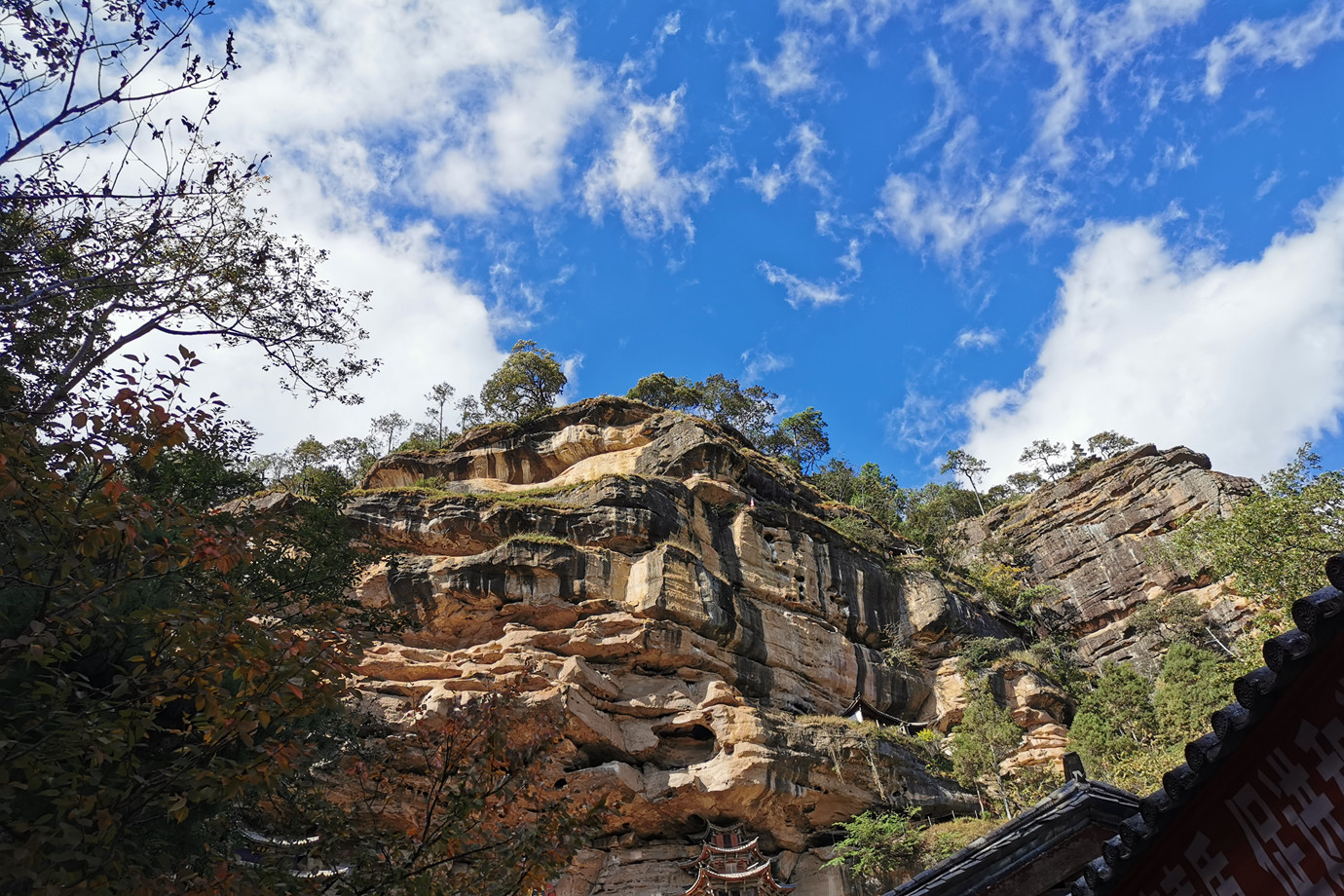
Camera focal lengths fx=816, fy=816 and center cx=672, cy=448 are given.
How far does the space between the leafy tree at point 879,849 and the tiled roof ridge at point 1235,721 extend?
1946cm

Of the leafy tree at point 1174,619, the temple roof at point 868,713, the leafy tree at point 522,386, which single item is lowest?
the temple roof at point 868,713

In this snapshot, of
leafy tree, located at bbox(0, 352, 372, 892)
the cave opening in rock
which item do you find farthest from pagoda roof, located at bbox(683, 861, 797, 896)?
leafy tree, located at bbox(0, 352, 372, 892)

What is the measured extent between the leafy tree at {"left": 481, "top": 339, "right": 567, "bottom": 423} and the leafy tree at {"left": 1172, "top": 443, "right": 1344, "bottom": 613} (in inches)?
1194

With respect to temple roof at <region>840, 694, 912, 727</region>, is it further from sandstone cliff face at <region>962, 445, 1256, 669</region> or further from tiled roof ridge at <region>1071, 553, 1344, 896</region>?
tiled roof ridge at <region>1071, 553, 1344, 896</region>

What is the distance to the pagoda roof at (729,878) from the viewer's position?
21.8m

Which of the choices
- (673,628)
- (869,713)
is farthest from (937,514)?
(673,628)

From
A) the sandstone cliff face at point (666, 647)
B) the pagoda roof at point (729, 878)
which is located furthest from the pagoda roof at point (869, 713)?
the pagoda roof at point (729, 878)

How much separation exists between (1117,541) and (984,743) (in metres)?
19.5

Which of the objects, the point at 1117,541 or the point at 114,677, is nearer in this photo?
the point at 114,677

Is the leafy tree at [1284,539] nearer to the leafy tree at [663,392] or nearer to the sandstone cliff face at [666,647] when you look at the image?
the sandstone cliff face at [666,647]

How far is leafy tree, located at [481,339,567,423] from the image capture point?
43125 millimetres

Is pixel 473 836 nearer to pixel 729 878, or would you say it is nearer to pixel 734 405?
pixel 729 878

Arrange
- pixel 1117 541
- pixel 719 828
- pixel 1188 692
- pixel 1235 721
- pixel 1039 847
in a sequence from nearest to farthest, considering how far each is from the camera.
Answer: pixel 1235 721, pixel 1039 847, pixel 719 828, pixel 1188 692, pixel 1117 541

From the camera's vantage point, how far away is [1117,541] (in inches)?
1628
